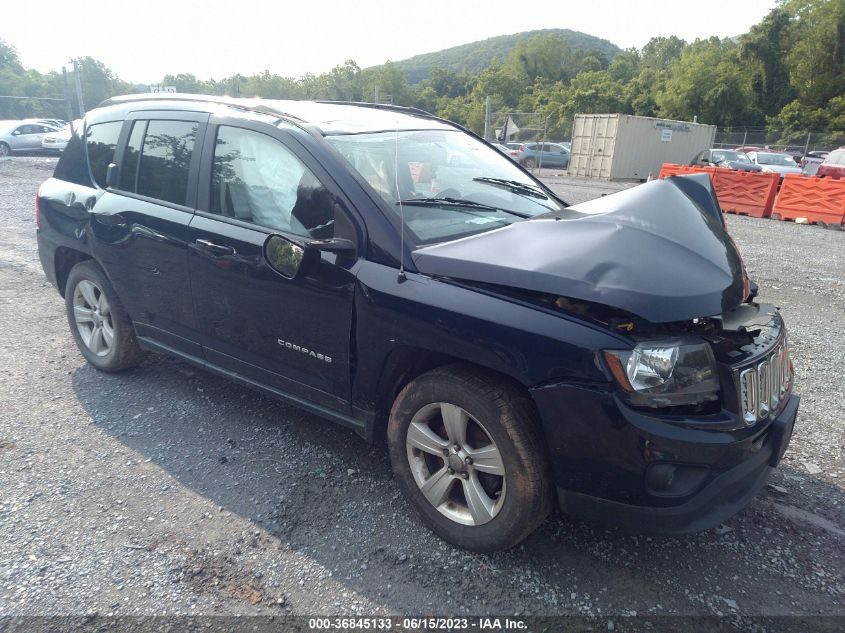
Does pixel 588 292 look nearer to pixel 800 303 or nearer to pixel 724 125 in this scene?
pixel 800 303

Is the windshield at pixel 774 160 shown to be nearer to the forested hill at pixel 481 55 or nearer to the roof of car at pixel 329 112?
the roof of car at pixel 329 112

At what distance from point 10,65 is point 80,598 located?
74.9 metres

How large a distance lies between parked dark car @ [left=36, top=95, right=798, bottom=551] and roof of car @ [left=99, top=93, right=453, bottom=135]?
0.10 feet

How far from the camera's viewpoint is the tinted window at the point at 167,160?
348cm

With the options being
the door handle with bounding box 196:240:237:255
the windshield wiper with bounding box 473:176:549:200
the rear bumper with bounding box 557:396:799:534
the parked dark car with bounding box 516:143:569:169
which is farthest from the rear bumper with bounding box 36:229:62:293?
the parked dark car with bounding box 516:143:569:169

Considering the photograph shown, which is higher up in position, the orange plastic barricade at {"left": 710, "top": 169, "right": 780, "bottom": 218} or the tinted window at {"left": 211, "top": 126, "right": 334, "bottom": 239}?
the tinted window at {"left": 211, "top": 126, "right": 334, "bottom": 239}

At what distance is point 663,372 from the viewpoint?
214cm

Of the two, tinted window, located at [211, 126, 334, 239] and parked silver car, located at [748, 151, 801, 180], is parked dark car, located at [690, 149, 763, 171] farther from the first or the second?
tinted window, located at [211, 126, 334, 239]

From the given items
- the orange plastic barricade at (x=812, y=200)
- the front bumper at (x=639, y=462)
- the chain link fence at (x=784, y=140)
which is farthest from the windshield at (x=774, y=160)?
the front bumper at (x=639, y=462)

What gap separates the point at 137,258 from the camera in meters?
3.69

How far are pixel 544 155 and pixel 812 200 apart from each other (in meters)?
16.7

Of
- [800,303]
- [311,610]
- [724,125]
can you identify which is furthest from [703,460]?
[724,125]

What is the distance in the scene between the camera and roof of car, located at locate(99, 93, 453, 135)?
10.5 feet

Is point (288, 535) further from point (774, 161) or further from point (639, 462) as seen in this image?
point (774, 161)
